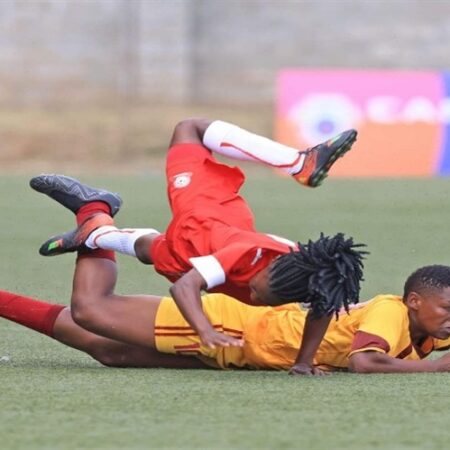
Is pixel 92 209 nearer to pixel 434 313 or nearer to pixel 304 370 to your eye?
pixel 304 370

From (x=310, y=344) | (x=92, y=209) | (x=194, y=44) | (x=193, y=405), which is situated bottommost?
(x=193, y=405)

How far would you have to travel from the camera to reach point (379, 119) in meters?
19.7

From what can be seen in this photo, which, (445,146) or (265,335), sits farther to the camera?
(445,146)

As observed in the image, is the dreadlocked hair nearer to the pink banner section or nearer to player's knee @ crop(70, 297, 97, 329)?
player's knee @ crop(70, 297, 97, 329)

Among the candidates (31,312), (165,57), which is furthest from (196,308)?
(165,57)

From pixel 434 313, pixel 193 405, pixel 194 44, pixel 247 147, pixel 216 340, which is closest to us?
pixel 193 405

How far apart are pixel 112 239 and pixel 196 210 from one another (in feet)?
1.48

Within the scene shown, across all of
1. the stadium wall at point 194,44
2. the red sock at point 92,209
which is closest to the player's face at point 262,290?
the red sock at point 92,209

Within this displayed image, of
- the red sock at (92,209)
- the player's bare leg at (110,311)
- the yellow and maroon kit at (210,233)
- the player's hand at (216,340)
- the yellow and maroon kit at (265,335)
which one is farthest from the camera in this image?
the red sock at (92,209)

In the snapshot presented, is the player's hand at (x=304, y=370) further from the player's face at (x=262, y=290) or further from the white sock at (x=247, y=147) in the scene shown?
the white sock at (x=247, y=147)

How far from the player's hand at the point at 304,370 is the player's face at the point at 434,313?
479 mm

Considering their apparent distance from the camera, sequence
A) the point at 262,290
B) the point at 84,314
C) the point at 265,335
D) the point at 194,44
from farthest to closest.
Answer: the point at 194,44 → the point at 84,314 → the point at 265,335 → the point at 262,290

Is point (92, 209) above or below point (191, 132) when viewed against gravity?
below

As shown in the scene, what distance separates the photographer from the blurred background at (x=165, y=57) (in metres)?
23.5
